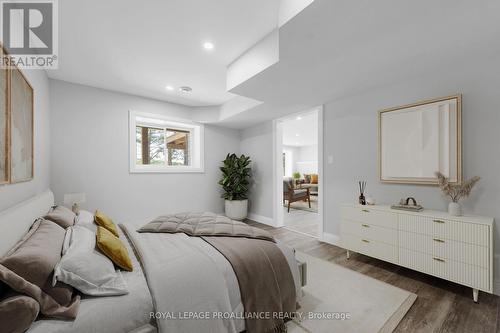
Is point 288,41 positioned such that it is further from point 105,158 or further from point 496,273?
point 105,158

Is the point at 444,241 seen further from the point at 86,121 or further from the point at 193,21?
the point at 86,121

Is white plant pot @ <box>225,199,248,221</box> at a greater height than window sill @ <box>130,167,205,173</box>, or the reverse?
window sill @ <box>130,167,205,173</box>

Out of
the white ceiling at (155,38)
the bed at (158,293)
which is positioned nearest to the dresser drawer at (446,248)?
the bed at (158,293)

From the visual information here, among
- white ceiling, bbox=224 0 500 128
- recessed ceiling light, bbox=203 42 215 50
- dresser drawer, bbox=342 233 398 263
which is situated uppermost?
recessed ceiling light, bbox=203 42 215 50

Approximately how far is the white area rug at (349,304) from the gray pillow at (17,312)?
151 cm

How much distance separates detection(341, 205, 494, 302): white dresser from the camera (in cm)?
174

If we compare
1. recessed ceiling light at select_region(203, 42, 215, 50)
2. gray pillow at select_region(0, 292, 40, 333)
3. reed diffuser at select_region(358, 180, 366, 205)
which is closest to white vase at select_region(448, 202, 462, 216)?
reed diffuser at select_region(358, 180, 366, 205)

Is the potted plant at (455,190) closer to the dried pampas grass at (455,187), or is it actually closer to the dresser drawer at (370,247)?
the dried pampas grass at (455,187)

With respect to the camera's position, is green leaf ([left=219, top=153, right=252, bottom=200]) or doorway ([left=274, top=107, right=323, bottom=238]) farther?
green leaf ([left=219, top=153, right=252, bottom=200])

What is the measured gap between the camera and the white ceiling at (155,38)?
1703mm

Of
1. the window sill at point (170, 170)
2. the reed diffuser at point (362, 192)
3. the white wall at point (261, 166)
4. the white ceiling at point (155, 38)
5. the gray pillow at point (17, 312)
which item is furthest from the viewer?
the white wall at point (261, 166)

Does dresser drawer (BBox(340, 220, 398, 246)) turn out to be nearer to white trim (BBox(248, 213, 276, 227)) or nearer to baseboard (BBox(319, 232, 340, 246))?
baseboard (BBox(319, 232, 340, 246))

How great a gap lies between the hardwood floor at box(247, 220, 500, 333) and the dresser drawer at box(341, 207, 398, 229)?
553mm

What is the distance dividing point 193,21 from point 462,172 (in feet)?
10.2
